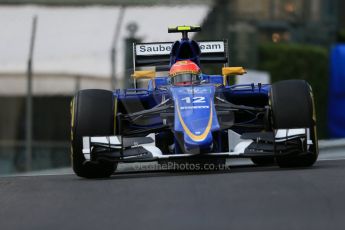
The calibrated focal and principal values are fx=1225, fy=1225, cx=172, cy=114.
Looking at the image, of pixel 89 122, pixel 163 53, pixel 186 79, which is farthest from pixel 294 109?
pixel 163 53

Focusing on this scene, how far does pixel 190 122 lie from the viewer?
10.7m

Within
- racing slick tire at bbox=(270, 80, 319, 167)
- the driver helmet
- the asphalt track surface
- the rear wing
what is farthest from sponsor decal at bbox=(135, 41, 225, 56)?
the asphalt track surface

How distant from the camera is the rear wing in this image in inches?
510

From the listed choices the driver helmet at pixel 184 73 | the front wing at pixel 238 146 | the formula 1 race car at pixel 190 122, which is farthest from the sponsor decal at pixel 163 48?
the front wing at pixel 238 146

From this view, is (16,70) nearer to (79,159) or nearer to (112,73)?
(112,73)

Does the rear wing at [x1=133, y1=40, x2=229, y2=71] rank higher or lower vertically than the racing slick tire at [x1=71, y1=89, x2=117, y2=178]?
higher

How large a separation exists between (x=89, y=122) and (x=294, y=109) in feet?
6.02

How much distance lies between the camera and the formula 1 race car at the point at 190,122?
10656 mm

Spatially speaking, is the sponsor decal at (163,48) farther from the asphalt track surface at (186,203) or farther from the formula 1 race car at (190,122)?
the asphalt track surface at (186,203)

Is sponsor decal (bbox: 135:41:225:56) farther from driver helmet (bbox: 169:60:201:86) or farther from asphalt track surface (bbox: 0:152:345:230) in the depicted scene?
asphalt track surface (bbox: 0:152:345:230)

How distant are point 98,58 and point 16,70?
5.21 ft

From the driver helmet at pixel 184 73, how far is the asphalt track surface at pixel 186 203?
169 cm

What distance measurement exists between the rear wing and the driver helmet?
988mm

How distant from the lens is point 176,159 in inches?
412
